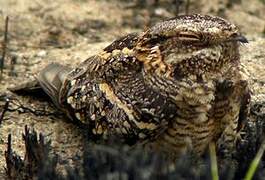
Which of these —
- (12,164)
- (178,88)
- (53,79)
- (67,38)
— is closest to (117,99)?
(178,88)

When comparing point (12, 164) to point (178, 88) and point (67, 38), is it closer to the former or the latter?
point (178, 88)

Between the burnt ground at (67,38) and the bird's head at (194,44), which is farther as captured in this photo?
the burnt ground at (67,38)

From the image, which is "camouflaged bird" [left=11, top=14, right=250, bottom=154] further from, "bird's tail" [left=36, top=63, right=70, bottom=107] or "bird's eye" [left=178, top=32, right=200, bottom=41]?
"bird's tail" [left=36, top=63, right=70, bottom=107]

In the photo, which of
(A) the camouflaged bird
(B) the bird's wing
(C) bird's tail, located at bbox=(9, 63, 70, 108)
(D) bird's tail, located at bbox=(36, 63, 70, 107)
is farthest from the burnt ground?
(A) the camouflaged bird

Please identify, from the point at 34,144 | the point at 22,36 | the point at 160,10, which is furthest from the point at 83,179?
Result: the point at 160,10

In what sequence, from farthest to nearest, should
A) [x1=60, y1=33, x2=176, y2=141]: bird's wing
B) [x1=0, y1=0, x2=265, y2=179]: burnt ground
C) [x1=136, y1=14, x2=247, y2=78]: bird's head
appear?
[x1=0, y1=0, x2=265, y2=179]: burnt ground
[x1=60, y1=33, x2=176, y2=141]: bird's wing
[x1=136, y1=14, x2=247, y2=78]: bird's head

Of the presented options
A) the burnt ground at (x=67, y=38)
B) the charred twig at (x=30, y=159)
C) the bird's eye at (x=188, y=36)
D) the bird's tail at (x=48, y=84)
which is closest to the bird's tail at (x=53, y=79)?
the bird's tail at (x=48, y=84)

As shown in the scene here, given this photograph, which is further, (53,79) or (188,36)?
(53,79)

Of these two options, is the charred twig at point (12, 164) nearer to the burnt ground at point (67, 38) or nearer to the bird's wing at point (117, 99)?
the burnt ground at point (67, 38)
